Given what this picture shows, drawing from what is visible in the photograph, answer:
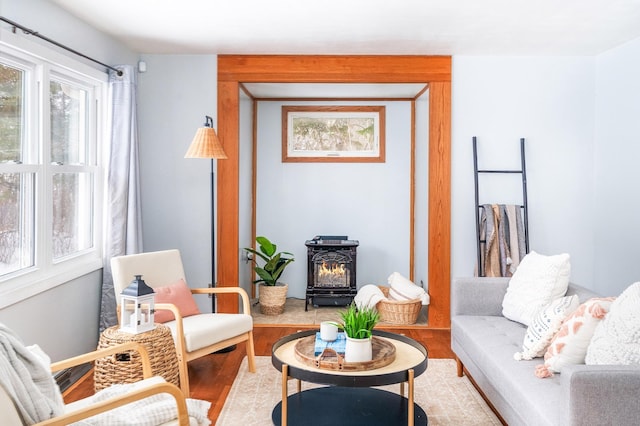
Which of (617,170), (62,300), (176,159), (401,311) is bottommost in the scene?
(401,311)

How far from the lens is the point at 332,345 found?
300 centimetres

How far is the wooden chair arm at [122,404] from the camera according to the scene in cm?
184

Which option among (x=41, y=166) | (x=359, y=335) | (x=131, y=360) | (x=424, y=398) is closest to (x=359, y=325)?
(x=359, y=335)

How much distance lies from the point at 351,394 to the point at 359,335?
51 centimetres

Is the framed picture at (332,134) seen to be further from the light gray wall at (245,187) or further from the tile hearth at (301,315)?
the tile hearth at (301,315)

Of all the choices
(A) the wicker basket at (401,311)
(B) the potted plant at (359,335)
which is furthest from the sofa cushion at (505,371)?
(A) the wicker basket at (401,311)

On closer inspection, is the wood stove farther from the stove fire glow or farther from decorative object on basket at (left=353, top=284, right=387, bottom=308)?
decorative object on basket at (left=353, top=284, right=387, bottom=308)

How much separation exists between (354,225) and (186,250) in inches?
81.0

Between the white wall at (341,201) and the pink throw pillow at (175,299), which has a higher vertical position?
the white wall at (341,201)

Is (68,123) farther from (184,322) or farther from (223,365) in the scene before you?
(223,365)

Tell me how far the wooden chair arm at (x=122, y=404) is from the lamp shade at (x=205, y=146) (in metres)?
2.39

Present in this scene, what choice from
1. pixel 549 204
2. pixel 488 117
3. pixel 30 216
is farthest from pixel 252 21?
pixel 549 204

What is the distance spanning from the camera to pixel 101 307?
4.14m

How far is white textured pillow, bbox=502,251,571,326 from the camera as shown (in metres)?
3.28
